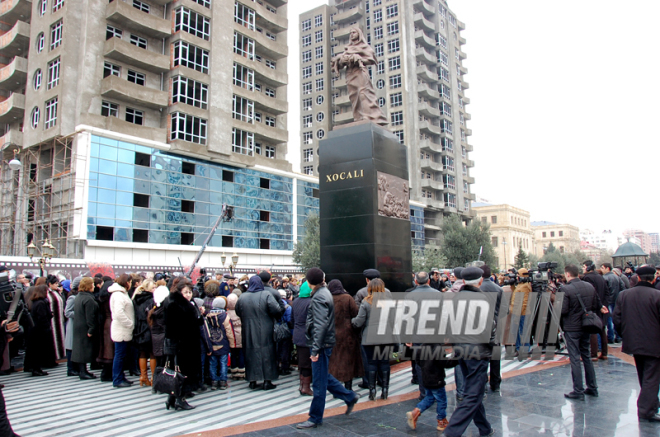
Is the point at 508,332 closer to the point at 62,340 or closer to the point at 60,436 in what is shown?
the point at 60,436

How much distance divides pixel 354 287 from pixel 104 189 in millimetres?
26137

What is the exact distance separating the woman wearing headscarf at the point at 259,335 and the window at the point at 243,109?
1319 inches

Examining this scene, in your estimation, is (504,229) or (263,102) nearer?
(263,102)

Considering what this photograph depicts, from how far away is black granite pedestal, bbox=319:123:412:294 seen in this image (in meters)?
10.3

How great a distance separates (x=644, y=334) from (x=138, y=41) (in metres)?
38.1

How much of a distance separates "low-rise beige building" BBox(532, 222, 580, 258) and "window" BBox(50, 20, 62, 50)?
4583 inches

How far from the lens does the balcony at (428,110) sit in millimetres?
63188

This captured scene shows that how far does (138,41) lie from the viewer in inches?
1380

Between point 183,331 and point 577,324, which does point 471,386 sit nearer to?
point 577,324

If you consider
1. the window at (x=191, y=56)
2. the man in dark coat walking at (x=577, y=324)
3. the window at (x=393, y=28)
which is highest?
the window at (x=393, y=28)

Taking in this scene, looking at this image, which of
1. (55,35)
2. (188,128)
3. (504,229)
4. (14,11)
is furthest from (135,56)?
(504,229)

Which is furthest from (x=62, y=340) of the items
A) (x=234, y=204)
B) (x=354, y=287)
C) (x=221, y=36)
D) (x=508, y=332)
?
(x=221, y=36)

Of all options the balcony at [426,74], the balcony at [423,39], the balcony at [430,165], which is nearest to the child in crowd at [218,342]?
the balcony at [430,165]

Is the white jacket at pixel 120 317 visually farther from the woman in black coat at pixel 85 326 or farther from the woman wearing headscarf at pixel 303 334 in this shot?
the woman wearing headscarf at pixel 303 334
